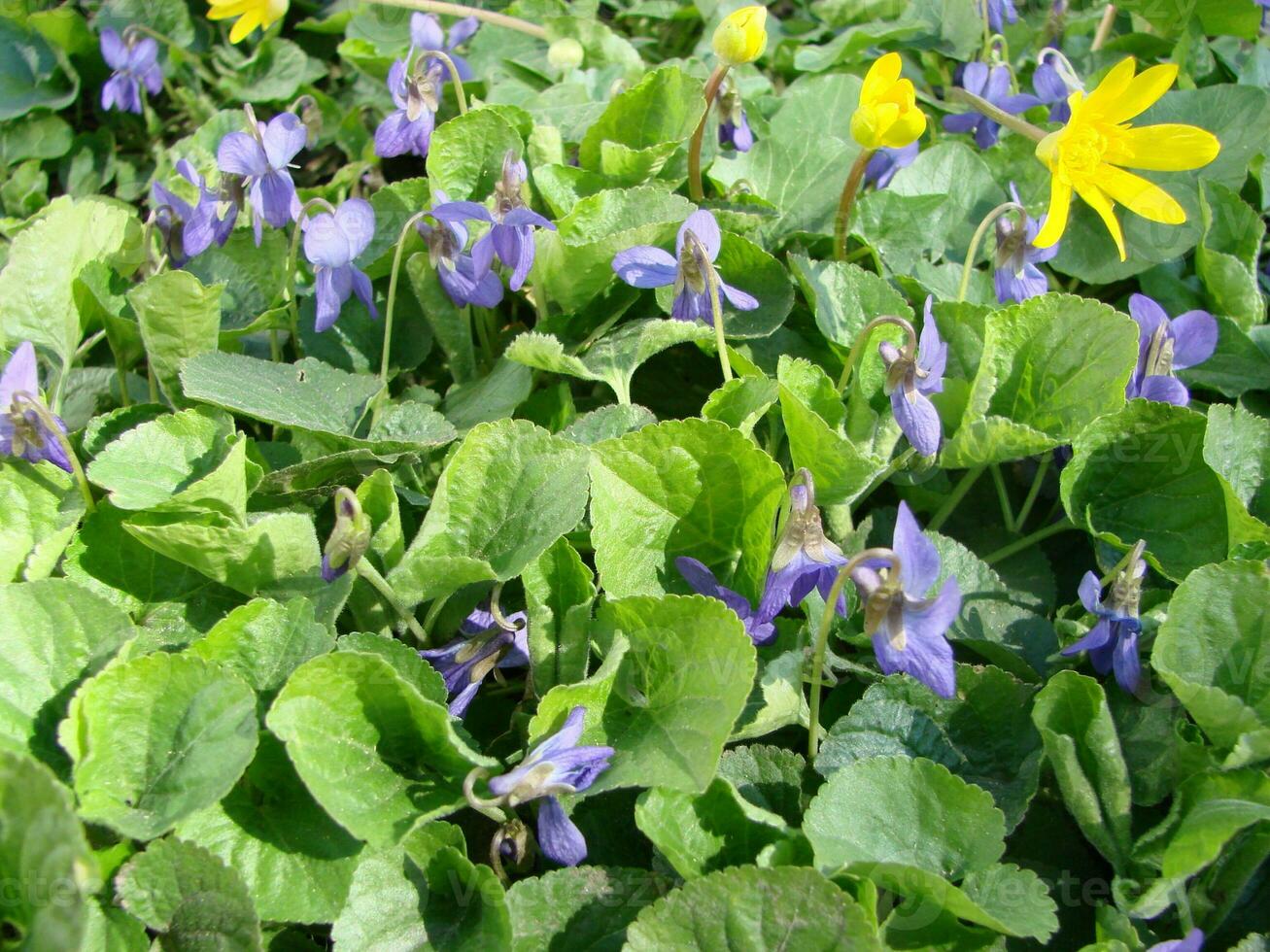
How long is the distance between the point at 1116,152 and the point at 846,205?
435mm

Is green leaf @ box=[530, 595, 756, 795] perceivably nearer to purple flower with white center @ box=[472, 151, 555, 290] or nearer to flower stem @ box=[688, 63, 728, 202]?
purple flower with white center @ box=[472, 151, 555, 290]

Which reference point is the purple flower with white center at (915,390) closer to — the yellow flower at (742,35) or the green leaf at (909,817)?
the green leaf at (909,817)

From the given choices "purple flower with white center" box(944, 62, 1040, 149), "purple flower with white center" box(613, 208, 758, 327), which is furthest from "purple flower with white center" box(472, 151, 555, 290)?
"purple flower with white center" box(944, 62, 1040, 149)

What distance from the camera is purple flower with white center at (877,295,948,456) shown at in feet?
5.02

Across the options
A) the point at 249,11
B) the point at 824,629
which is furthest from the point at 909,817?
the point at 249,11

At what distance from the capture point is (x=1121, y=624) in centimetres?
143

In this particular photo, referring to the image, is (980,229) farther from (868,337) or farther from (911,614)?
(911,614)

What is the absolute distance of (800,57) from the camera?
258 cm

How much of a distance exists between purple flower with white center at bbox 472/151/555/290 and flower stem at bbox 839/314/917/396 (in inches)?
19.4

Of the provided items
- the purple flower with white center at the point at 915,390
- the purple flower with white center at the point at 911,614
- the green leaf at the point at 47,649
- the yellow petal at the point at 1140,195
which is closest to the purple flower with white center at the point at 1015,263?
the yellow petal at the point at 1140,195

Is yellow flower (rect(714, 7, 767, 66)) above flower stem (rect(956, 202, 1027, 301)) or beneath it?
above


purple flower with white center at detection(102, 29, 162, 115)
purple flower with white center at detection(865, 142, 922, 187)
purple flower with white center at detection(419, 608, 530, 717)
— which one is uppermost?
purple flower with white center at detection(865, 142, 922, 187)

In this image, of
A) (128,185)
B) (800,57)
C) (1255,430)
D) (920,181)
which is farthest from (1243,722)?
(128,185)

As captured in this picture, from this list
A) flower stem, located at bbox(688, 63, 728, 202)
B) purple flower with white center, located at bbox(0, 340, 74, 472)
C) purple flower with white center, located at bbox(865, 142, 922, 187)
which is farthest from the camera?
purple flower with white center, located at bbox(865, 142, 922, 187)
